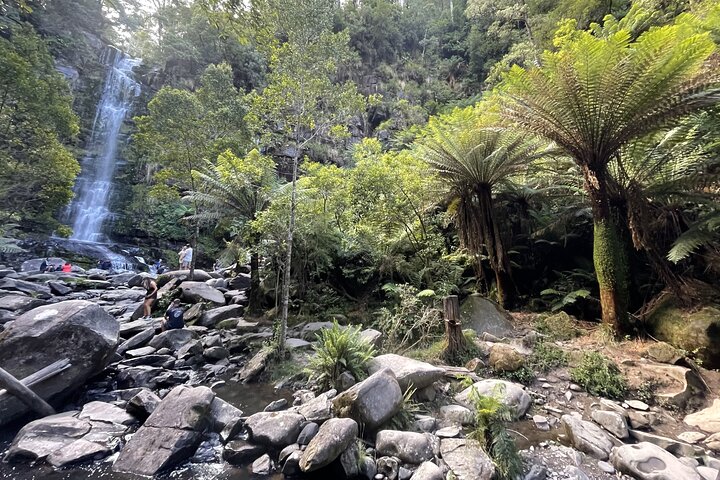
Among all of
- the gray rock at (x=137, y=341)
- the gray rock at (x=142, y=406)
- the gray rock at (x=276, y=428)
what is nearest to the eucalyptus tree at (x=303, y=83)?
the gray rock at (x=142, y=406)

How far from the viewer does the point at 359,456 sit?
282cm

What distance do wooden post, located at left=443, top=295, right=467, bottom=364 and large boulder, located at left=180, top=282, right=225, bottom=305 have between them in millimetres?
6096

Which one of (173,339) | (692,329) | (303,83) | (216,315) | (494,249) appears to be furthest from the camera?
(216,315)

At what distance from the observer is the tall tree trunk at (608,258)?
4.59 m

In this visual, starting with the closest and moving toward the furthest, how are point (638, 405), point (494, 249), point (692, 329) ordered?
point (638, 405)
point (692, 329)
point (494, 249)

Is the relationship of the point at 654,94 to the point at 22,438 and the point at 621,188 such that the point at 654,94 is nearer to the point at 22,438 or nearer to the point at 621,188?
the point at 621,188

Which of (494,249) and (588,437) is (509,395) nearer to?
(588,437)

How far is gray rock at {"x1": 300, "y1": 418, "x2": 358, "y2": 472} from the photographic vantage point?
2725 millimetres

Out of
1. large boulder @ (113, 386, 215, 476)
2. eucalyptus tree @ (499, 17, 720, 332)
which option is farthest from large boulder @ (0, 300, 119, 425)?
eucalyptus tree @ (499, 17, 720, 332)

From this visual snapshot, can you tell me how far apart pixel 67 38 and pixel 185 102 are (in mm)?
17361

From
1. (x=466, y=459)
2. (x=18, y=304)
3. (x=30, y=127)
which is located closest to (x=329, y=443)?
(x=466, y=459)

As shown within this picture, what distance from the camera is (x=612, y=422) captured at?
322 centimetres

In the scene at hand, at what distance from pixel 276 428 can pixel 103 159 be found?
24170 mm

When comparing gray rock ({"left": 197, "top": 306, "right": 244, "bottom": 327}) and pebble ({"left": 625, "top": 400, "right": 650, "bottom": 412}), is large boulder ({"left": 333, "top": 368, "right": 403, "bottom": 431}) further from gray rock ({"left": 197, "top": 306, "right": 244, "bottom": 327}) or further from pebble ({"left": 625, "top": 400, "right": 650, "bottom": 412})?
gray rock ({"left": 197, "top": 306, "right": 244, "bottom": 327})
